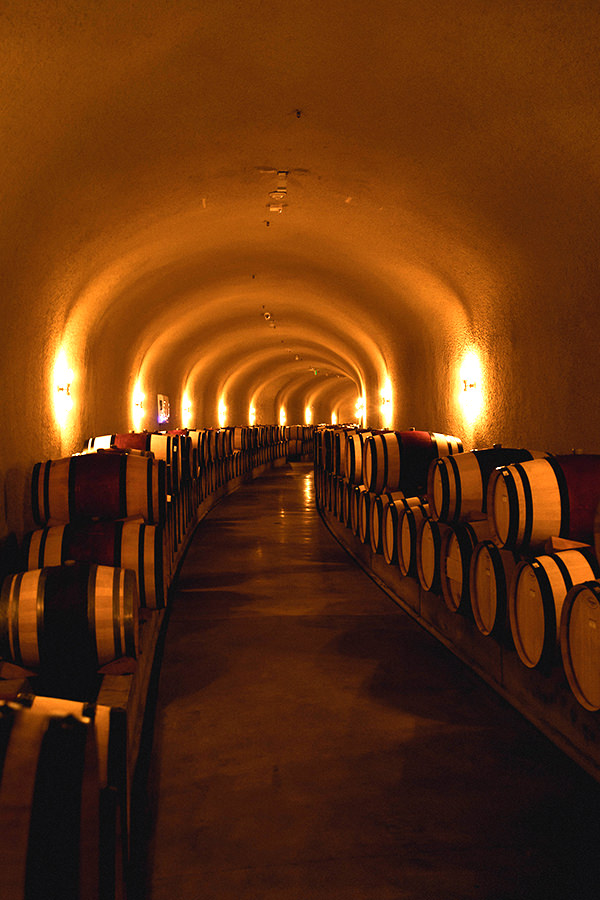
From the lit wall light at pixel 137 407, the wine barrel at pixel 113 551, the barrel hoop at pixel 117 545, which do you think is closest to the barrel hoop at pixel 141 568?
the wine barrel at pixel 113 551

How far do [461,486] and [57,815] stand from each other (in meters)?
3.55

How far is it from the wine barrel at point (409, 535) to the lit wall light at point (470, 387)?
169cm

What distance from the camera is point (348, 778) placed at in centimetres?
290

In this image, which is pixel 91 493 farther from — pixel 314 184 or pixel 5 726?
pixel 5 726

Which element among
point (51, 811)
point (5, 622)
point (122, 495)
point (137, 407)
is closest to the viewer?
point (51, 811)

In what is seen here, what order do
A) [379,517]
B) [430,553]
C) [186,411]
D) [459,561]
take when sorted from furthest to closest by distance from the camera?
[186,411], [379,517], [430,553], [459,561]

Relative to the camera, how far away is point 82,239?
16.3 feet

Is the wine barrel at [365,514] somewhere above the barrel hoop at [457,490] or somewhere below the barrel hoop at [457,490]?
below

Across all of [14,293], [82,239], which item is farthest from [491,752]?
[82,239]

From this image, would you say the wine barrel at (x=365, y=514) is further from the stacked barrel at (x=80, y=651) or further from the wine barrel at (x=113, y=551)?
the wine barrel at (x=113, y=551)

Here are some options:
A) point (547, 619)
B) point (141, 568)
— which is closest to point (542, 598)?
point (547, 619)

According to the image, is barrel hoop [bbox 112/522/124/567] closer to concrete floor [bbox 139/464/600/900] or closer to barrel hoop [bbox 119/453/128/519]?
barrel hoop [bbox 119/453/128/519]

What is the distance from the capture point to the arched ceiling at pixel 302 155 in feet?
9.73

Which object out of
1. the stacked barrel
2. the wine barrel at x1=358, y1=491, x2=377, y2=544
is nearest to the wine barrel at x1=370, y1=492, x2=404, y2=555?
the wine barrel at x1=358, y1=491, x2=377, y2=544
